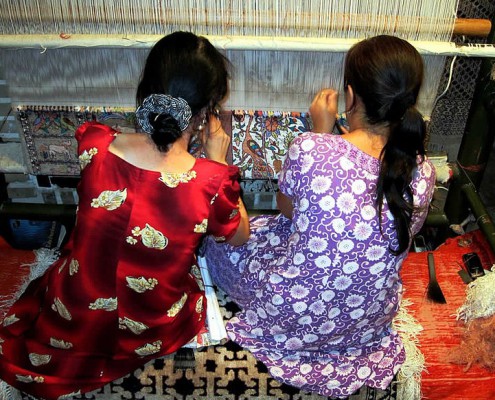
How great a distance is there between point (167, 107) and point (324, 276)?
22.7 inches

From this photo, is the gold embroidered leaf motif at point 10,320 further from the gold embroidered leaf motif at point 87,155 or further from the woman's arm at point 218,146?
the woman's arm at point 218,146

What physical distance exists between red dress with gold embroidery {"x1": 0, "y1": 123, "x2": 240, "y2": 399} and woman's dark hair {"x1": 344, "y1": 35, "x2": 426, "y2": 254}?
1.22 feet

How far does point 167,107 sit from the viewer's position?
122 cm

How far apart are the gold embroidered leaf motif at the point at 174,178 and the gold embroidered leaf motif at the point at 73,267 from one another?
12.5 inches

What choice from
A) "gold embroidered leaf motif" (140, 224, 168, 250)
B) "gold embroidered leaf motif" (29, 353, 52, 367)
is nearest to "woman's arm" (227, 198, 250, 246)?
"gold embroidered leaf motif" (140, 224, 168, 250)

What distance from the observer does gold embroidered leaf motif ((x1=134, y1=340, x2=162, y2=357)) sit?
4.96ft

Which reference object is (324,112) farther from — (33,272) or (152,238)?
(33,272)

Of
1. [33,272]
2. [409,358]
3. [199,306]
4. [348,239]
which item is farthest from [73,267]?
[409,358]

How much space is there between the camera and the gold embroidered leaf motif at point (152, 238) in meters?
1.33

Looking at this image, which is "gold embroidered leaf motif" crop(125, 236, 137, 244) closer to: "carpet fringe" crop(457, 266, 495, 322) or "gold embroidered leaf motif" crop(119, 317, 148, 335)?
"gold embroidered leaf motif" crop(119, 317, 148, 335)

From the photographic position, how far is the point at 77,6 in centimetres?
163

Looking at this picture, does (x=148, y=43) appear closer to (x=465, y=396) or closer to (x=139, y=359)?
(x=139, y=359)

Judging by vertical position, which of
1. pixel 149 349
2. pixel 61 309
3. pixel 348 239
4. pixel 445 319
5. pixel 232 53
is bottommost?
pixel 445 319

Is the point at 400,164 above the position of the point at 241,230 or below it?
above
